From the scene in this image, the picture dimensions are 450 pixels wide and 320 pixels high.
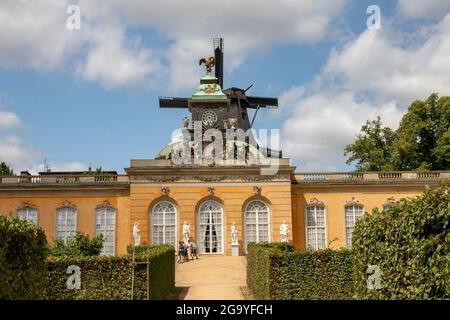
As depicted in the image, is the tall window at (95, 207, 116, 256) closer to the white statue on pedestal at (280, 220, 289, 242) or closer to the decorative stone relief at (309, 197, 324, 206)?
the white statue on pedestal at (280, 220, 289, 242)

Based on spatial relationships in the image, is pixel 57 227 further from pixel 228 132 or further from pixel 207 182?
pixel 228 132

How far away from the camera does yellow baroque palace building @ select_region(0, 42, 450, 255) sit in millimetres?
32156

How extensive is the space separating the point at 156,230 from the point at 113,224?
282 centimetres

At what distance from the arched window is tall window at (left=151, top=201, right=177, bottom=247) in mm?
1612

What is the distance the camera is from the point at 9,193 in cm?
3303

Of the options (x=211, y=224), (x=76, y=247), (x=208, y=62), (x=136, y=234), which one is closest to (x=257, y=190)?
(x=211, y=224)

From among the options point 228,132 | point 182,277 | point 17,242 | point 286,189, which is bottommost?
point 182,277

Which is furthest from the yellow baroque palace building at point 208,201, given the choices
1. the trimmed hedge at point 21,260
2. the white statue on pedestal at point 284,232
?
the trimmed hedge at point 21,260

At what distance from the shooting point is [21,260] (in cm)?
927

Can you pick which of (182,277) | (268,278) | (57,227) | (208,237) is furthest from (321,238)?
(268,278)

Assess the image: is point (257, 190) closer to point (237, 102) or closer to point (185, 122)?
point (185, 122)

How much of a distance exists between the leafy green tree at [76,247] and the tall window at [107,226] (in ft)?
25.0

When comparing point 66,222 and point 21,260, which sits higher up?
point 66,222

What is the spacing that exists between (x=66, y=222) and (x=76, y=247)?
399 inches
